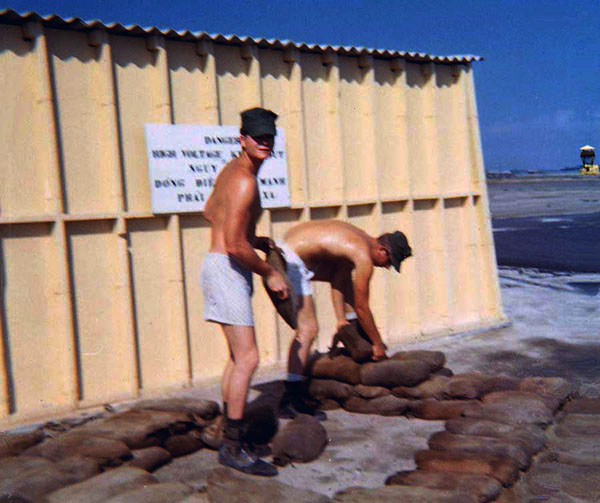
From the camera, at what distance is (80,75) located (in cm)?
593

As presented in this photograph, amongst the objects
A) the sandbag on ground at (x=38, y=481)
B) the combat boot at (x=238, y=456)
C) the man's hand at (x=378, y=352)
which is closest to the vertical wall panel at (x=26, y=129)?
the sandbag on ground at (x=38, y=481)

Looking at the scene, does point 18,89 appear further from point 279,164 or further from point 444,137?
point 444,137

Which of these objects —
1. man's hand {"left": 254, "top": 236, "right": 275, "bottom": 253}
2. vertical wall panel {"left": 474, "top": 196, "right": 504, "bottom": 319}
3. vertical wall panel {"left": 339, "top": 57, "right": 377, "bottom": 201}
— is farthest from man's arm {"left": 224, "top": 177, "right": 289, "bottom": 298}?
vertical wall panel {"left": 474, "top": 196, "right": 504, "bottom": 319}

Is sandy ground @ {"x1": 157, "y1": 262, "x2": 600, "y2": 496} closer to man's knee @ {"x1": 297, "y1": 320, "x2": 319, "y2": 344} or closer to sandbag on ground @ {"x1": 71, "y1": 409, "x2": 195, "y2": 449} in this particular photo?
sandbag on ground @ {"x1": 71, "y1": 409, "x2": 195, "y2": 449}

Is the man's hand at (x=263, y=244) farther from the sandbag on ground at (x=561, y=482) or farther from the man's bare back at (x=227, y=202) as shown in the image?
the sandbag on ground at (x=561, y=482)

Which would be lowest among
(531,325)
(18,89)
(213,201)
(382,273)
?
(531,325)

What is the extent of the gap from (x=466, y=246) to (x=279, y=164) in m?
2.90

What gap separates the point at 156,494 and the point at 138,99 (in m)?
3.77

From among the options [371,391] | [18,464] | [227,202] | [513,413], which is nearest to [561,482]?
[513,413]

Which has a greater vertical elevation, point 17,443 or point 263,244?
point 263,244

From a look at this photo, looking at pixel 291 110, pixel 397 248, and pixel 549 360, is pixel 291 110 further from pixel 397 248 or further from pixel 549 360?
pixel 549 360

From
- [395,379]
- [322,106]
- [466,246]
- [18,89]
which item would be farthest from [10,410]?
[466,246]

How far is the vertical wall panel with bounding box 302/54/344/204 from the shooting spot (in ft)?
24.3

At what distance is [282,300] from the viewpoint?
468 cm
